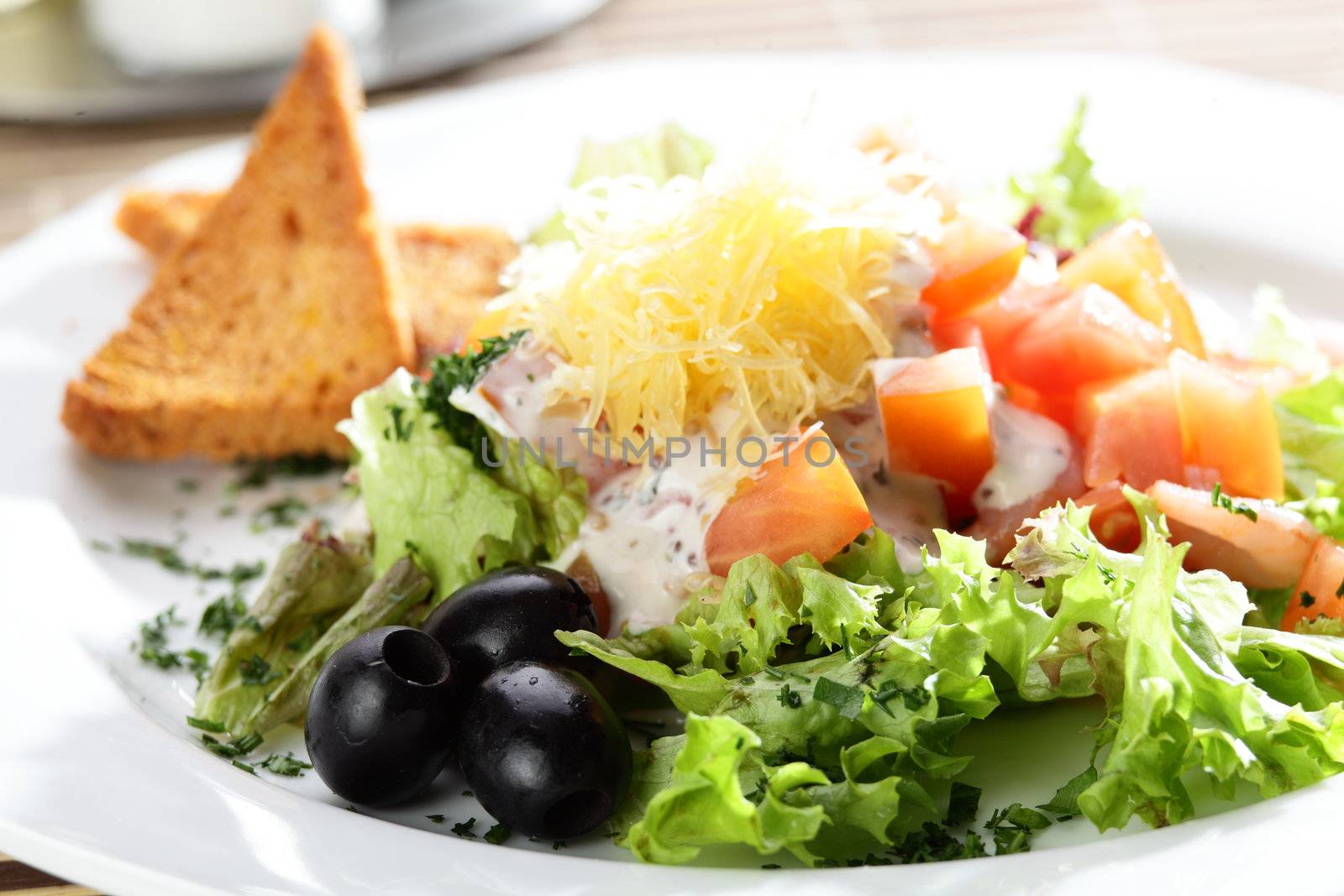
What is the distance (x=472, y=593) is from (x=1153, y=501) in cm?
135

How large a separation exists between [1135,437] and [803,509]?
0.74 meters

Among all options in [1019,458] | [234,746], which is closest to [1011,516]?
[1019,458]

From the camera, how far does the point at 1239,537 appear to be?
2.71 m

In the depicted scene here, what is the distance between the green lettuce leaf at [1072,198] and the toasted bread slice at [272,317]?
186 cm

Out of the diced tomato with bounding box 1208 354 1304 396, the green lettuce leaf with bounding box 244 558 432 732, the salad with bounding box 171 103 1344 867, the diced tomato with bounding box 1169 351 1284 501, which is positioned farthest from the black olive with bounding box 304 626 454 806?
the diced tomato with bounding box 1208 354 1304 396

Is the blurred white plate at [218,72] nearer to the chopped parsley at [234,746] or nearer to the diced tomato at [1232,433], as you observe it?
the chopped parsley at [234,746]

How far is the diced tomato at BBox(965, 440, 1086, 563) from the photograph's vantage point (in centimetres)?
284

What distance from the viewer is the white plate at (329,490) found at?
2.16 metres

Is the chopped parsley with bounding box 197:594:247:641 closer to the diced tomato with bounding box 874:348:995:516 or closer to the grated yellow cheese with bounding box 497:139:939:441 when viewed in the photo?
the grated yellow cheese with bounding box 497:139:939:441

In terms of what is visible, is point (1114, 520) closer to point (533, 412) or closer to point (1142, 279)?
point (1142, 279)

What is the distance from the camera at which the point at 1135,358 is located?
9.82 ft

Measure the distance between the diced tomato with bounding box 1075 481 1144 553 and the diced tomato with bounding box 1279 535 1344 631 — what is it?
309 mm

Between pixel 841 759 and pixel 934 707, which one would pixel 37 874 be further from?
pixel 934 707

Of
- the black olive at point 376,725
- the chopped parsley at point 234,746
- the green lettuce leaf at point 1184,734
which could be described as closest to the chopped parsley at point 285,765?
the chopped parsley at point 234,746
